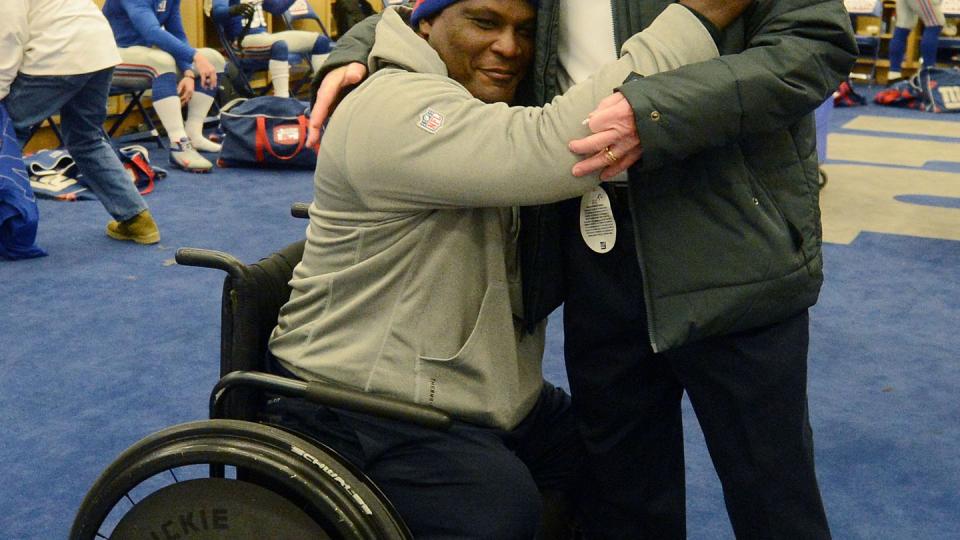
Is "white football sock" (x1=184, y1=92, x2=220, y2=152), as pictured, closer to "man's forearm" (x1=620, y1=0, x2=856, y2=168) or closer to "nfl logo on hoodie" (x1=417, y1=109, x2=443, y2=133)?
"nfl logo on hoodie" (x1=417, y1=109, x2=443, y2=133)

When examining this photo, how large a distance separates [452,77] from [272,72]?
626cm

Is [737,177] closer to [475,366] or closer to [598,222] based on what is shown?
[598,222]

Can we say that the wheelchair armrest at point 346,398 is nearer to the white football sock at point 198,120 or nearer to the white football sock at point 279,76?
the white football sock at point 198,120

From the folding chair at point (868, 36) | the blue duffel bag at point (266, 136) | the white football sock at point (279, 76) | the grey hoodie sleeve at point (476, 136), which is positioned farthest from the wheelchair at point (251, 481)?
the folding chair at point (868, 36)

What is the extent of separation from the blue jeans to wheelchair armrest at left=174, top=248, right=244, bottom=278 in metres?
2.86

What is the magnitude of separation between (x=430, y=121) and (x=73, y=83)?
3.36 m

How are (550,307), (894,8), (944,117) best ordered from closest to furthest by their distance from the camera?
(550,307), (944,117), (894,8)

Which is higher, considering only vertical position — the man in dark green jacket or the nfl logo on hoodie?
the nfl logo on hoodie

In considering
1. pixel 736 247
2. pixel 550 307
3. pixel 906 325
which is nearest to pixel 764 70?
pixel 736 247

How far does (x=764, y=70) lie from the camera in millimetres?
1239

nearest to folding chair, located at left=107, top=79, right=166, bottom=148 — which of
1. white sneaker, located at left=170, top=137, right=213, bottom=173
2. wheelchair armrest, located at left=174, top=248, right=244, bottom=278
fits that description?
white sneaker, located at left=170, top=137, right=213, bottom=173

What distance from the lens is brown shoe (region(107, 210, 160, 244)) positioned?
4.40 m

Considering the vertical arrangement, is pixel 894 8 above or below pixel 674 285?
below

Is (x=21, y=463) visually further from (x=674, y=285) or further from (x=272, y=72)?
(x=272, y=72)
